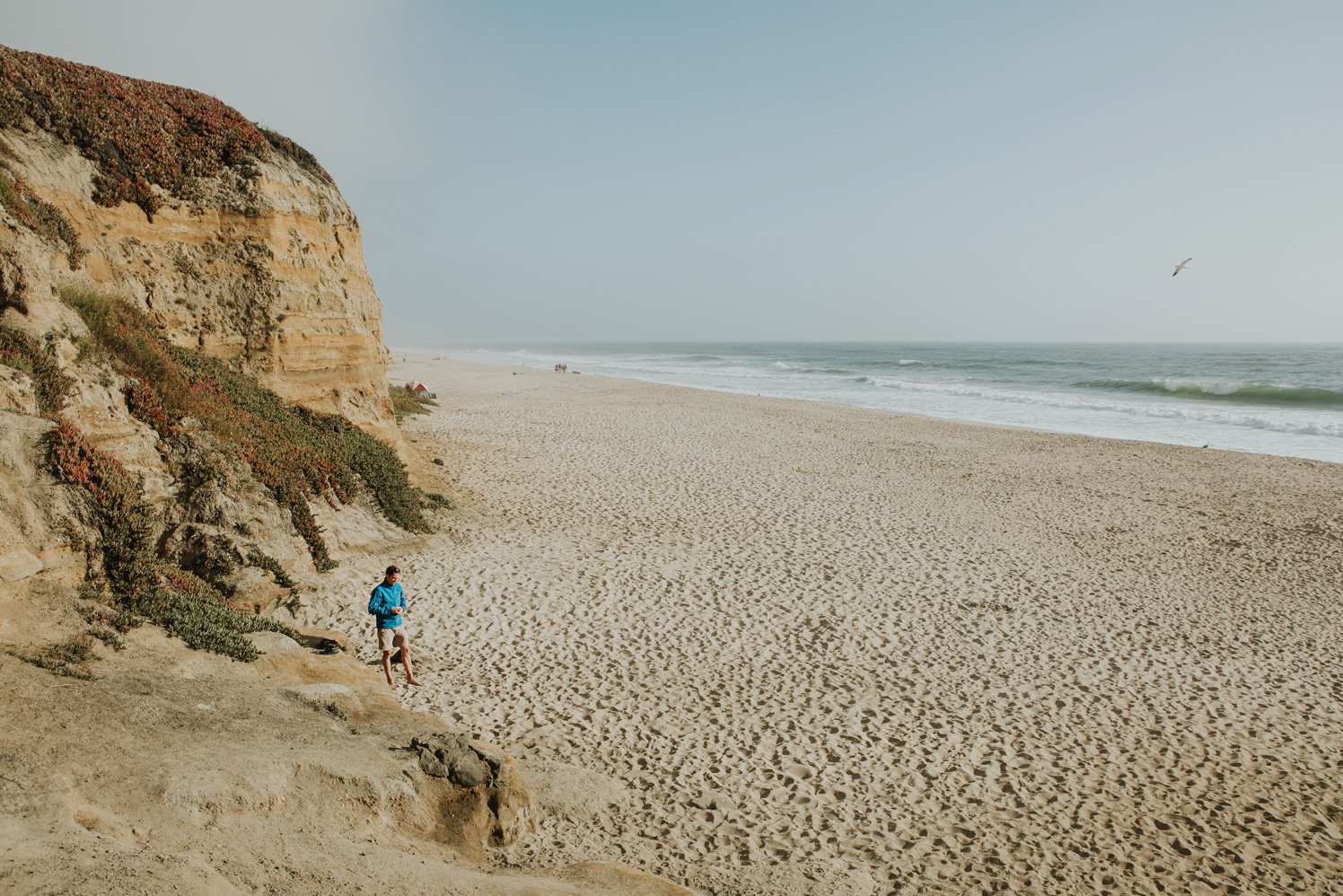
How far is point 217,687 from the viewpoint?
540 centimetres

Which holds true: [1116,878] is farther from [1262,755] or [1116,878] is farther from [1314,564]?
[1314,564]

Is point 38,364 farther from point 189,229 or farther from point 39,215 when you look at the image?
point 189,229

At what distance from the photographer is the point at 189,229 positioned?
10.8 m

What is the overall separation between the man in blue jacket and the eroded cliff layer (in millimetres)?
4651

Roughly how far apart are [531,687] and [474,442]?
13120mm

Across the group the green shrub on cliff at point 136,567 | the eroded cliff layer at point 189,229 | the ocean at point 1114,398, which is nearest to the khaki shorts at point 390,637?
the green shrub on cliff at point 136,567

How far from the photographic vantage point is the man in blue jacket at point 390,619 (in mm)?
7117

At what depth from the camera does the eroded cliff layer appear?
8.73 m

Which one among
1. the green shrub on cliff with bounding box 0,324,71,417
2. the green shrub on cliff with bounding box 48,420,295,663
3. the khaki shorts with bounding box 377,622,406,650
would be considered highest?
the green shrub on cliff with bounding box 0,324,71,417

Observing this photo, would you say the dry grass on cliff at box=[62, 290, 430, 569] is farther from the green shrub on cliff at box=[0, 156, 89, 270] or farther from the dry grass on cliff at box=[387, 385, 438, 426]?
the dry grass on cliff at box=[387, 385, 438, 426]

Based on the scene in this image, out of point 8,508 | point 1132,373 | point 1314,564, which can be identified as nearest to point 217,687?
point 8,508

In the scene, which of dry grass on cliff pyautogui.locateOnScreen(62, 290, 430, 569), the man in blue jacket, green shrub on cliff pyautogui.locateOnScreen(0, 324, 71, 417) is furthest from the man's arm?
green shrub on cliff pyautogui.locateOnScreen(0, 324, 71, 417)

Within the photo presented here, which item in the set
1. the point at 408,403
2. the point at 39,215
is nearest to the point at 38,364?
the point at 39,215

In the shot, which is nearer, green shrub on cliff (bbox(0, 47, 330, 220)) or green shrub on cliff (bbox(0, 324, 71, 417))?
green shrub on cliff (bbox(0, 324, 71, 417))
